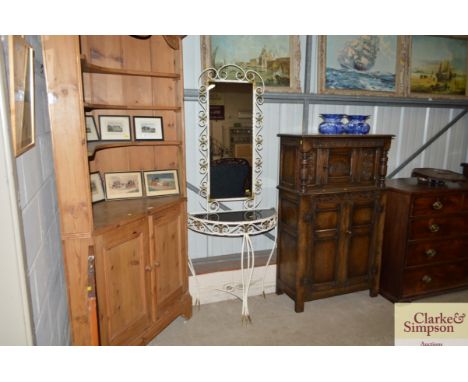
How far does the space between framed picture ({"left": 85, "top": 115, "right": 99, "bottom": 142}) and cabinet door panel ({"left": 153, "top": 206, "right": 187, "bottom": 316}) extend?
26.9 inches

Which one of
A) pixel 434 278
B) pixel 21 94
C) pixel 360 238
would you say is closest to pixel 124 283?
pixel 21 94

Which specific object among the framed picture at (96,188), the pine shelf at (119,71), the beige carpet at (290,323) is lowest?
the beige carpet at (290,323)

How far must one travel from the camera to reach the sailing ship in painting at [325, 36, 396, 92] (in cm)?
294

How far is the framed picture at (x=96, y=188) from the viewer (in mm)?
2264

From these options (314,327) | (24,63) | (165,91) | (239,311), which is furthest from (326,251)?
(24,63)

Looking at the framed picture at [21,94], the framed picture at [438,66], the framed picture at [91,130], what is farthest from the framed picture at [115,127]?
the framed picture at [438,66]

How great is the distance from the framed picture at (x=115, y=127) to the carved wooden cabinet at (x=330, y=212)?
1216 millimetres

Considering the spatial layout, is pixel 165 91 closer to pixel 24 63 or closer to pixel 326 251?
pixel 24 63

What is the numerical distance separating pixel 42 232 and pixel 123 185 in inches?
34.9

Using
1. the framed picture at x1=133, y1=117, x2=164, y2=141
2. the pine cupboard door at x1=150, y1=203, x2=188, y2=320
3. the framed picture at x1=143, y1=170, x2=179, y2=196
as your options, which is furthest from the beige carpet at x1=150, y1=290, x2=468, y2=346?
the framed picture at x1=133, y1=117, x2=164, y2=141

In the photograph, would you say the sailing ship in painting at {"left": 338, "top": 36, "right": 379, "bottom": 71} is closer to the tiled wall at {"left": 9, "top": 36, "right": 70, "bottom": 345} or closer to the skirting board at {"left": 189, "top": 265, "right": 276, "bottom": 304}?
the skirting board at {"left": 189, "top": 265, "right": 276, "bottom": 304}

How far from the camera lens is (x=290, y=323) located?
2.60m

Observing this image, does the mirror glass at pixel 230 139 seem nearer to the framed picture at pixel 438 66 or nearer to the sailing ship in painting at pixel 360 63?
the sailing ship in painting at pixel 360 63
